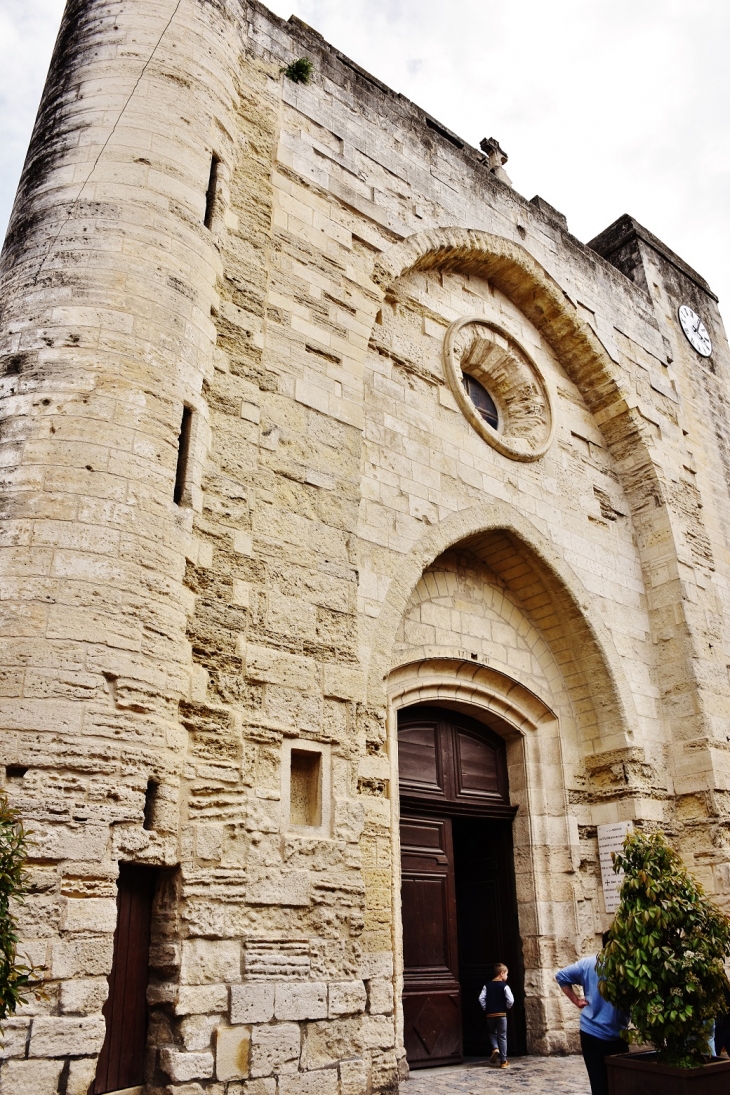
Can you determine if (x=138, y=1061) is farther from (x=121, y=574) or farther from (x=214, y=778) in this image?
(x=121, y=574)

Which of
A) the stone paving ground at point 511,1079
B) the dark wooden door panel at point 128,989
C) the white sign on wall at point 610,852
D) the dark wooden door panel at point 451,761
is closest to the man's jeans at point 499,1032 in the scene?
the stone paving ground at point 511,1079

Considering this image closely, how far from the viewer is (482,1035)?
6.98m

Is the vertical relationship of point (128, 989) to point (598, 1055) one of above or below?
above

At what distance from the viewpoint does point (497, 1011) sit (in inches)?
250

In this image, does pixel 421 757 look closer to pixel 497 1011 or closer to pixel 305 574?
pixel 497 1011

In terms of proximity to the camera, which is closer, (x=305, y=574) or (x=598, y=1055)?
(x=598, y=1055)

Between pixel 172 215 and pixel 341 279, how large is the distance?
1.62m

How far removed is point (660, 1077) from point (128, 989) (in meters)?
2.36

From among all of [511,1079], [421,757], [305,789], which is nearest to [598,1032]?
[305,789]

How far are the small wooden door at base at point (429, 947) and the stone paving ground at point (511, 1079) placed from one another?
0.19 meters

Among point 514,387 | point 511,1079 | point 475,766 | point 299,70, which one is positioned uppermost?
point 299,70

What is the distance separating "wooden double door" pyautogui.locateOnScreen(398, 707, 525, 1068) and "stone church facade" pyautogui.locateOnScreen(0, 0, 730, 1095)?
38 mm

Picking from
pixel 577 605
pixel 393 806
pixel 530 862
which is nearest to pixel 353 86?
pixel 577 605

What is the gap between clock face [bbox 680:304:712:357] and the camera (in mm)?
10867
